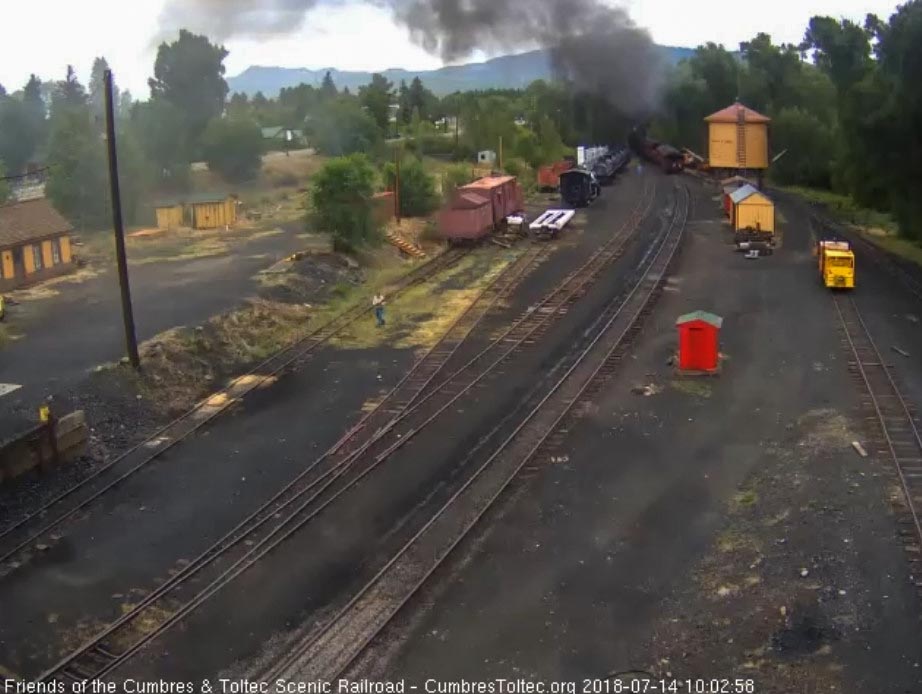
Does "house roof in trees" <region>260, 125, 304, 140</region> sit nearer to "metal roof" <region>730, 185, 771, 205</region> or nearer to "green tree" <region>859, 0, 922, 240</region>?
"metal roof" <region>730, 185, 771, 205</region>

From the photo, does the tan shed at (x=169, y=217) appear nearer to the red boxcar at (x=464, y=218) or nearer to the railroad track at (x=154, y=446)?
the red boxcar at (x=464, y=218)

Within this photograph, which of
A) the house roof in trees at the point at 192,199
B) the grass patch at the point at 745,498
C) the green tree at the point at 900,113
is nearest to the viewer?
the grass patch at the point at 745,498

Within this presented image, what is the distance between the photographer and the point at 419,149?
6975 cm

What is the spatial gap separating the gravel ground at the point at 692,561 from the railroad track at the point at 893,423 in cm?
27

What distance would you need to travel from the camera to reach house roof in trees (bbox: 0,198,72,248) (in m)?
31.1

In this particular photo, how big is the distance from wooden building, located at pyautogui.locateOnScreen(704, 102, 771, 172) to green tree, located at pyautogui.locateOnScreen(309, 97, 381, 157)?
2573cm

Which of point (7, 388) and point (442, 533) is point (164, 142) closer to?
point (7, 388)

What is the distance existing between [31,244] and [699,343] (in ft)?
75.3

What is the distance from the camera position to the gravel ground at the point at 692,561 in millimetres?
10117

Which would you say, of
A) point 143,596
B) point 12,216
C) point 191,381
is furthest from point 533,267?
point 143,596

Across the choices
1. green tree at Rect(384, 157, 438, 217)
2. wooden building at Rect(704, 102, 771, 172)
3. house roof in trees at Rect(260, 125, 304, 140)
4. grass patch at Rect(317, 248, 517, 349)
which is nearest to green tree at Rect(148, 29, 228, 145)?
house roof in trees at Rect(260, 125, 304, 140)

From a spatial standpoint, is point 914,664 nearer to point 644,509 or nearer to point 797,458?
point 644,509

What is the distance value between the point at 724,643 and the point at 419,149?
62.3 m

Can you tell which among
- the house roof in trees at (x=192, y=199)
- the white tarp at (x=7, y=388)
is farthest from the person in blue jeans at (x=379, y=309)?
the house roof in trees at (x=192, y=199)
